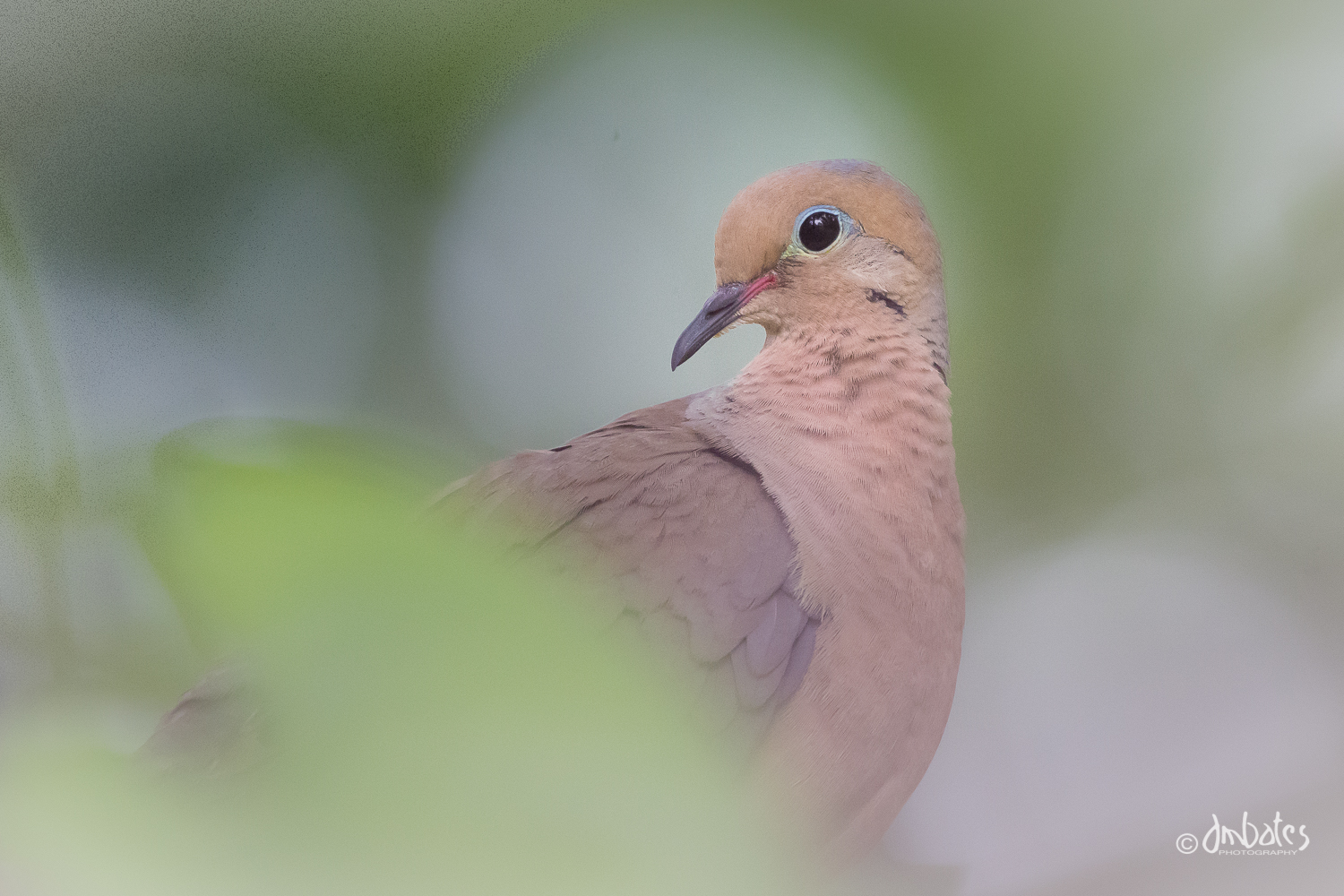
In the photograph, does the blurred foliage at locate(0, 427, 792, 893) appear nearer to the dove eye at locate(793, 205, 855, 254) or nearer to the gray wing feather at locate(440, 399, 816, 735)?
the gray wing feather at locate(440, 399, 816, 735)

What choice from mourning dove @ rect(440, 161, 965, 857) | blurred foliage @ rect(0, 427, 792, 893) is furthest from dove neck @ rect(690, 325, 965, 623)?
blurred foliage @ rect(0, 427, 792, 893)

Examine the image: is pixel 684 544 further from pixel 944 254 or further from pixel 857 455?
pixel 944 254

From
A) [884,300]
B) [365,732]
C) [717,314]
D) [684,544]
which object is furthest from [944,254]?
[365,732]

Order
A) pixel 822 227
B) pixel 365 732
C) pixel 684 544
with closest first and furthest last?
pixel 365 732 → pixel 684 544 → pixel 822 227

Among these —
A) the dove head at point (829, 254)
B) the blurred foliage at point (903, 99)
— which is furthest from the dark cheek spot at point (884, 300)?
the blurred foliage at point (903, 99)

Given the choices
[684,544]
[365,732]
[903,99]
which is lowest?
[684,544]

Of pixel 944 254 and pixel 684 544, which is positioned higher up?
pixel 944 254

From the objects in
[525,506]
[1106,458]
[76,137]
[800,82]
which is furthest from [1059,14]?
[76,137]

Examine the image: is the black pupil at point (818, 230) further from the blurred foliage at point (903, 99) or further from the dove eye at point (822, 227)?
the blurred foliage at point (903, 99)
